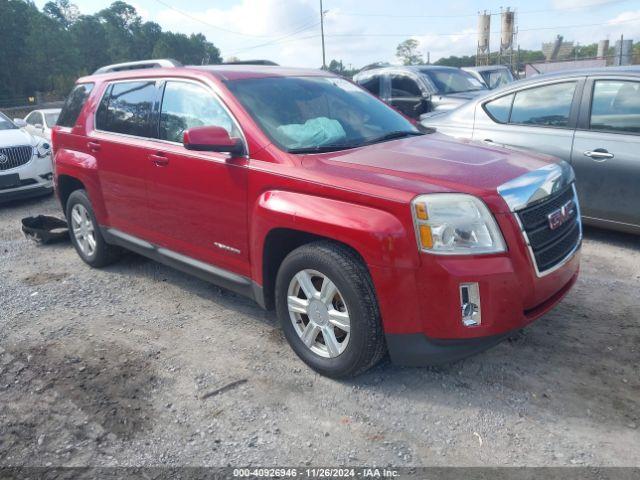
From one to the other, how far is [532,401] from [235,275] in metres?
1.97

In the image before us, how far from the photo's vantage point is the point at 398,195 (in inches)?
109

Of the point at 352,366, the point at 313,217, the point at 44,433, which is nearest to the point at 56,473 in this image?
the point at 44,433

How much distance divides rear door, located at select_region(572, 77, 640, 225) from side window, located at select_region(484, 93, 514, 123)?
0.81 m

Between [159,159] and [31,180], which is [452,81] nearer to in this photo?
[31,180]

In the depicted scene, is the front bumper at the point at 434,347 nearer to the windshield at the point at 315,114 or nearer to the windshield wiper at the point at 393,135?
the windshield at the point at 315,114

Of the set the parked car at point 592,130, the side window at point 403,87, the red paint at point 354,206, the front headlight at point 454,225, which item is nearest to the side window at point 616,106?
the parked car at point 592,130

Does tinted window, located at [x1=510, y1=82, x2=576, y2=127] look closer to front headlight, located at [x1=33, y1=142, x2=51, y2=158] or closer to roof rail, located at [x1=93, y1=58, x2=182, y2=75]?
roof rail, located at [x1=93, y1=58, x2=182, y2=75]

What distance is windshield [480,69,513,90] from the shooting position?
13148mm

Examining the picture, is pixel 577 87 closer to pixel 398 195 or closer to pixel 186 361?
A: pixel 398 195

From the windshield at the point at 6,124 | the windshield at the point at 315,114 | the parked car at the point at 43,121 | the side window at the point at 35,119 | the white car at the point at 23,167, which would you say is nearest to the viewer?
the windshield at the point at 315,114

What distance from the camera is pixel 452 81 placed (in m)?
10.2

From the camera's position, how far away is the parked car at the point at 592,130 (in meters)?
4.87

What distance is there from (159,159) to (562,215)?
Result: 2738mm

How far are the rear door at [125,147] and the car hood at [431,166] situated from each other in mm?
1686
